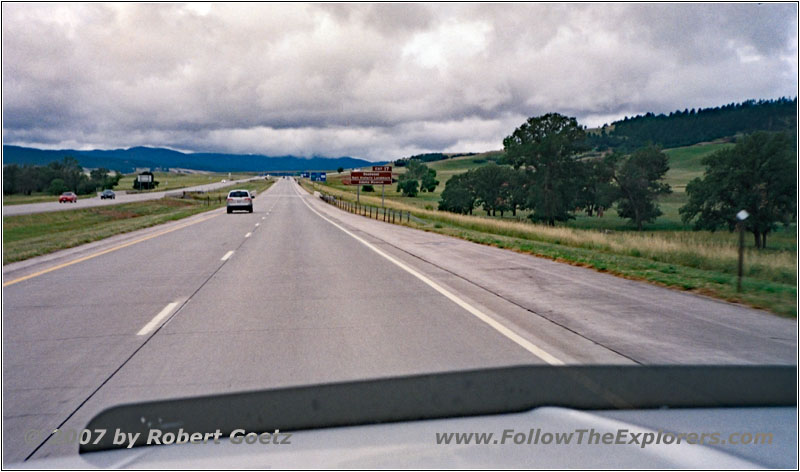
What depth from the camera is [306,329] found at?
7340 mm

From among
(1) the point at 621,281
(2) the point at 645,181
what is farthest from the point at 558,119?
(1) the point at 621,281

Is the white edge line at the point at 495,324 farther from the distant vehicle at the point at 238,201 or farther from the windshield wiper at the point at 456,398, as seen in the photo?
the distant vehicle at the point at 238,201

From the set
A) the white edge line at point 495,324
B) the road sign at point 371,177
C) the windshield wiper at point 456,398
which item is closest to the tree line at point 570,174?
the road sign at point 371,177

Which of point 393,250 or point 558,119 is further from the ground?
point 558,119

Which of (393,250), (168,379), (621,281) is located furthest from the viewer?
(393,250)

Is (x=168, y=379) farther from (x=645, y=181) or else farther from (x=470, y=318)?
(x=645, y=181)

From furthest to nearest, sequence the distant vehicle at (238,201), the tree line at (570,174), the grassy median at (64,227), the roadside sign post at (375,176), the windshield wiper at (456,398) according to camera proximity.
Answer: the tree line at (570,174) → the roadside sign post at (375,176) → the distant vehicle at (238,201) → the grassy median at (64,227) → the windshield wiper at (456,398)

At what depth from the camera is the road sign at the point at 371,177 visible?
53.2 meters

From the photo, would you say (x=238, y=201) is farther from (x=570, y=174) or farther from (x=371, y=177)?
(x=570, y=174)

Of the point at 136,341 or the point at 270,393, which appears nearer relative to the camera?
the point at 270,393

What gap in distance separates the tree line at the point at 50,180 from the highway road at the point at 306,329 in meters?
124

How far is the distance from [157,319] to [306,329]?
7.33 feet

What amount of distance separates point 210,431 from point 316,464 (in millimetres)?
1148

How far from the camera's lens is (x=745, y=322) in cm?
771
